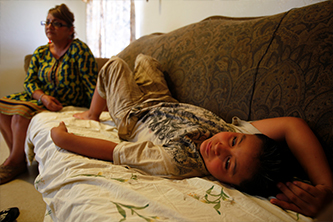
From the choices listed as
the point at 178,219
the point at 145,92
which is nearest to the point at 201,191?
the point at 178,219

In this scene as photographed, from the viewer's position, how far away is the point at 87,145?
75cm

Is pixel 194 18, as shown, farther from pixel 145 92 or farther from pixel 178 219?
pixel 178 219

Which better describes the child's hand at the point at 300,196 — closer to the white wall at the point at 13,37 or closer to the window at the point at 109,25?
the white wall at the point at 13,37

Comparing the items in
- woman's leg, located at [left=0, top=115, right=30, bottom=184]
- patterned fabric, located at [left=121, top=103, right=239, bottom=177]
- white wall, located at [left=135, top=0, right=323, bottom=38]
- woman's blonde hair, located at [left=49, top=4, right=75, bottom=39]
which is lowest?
woman's leg, located at [left=0, top=115, right=30, bottom=184]

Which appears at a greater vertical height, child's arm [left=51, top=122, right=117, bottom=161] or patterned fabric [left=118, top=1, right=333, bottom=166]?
patterned fabric [left=118, top=1, right=333, bottom=166]

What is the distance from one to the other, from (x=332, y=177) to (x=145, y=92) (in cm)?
87

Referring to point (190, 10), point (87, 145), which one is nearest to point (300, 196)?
point (87, 145)

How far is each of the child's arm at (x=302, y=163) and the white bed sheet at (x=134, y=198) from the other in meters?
0.03

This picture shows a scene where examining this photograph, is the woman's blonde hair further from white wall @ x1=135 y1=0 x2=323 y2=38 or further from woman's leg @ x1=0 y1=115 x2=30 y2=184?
white wall @ x1=135 y1=0 x2=323 y2=38

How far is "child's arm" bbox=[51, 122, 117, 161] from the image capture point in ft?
2.37

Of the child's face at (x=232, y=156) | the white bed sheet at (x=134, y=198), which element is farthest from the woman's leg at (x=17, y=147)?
the child's face at (x=232, y=156)

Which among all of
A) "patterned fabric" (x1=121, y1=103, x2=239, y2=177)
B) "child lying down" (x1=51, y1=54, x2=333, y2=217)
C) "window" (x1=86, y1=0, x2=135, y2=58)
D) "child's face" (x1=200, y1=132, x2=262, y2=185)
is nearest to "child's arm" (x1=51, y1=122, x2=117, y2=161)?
"child lying down" (x1=51, y1=54, x2=333, y2=217)

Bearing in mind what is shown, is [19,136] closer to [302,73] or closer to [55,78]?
[55,78]

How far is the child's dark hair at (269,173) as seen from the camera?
55 centimetres
